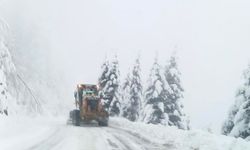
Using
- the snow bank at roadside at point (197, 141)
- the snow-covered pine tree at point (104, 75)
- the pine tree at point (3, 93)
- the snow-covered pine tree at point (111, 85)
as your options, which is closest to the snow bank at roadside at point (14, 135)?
the pine tree at point (3, 93)

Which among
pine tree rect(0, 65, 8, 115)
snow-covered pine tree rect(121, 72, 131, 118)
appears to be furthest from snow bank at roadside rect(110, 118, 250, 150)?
snow-covered pine tree rect(121, 72, 131, 118)

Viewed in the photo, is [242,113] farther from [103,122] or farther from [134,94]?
[134,94]

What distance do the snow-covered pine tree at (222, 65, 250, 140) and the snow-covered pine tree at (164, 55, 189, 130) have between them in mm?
16055

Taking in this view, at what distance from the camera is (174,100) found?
4509 cm

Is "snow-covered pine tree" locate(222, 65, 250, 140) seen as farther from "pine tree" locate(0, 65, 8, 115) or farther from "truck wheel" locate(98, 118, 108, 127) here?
"truck wheel" locate(98, 118, 108, 127)

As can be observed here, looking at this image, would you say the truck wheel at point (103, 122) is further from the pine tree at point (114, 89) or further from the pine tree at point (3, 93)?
the pine tree at point (114, 89)

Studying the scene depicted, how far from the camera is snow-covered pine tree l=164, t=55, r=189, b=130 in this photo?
4475cm

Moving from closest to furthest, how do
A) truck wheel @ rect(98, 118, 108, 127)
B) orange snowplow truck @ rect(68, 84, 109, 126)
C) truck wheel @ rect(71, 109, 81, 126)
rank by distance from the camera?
truck wheel @ rect(71, 109, 81, 126) < truck wheel @ rect(98, 118, 108, 127) < orange snowplow truck @ rect(68, 84, 109, 126)

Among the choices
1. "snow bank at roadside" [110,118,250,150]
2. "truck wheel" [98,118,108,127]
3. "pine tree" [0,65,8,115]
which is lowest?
"truck wheel" [98,118,108,127]

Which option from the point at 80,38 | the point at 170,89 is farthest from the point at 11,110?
the point at 80,38

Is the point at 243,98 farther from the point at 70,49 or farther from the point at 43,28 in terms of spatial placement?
the point at 70,49

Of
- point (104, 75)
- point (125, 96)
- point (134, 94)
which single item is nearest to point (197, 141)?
point (134, 94)

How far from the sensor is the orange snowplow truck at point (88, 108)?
37156 mm

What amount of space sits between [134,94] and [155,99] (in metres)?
10.2
